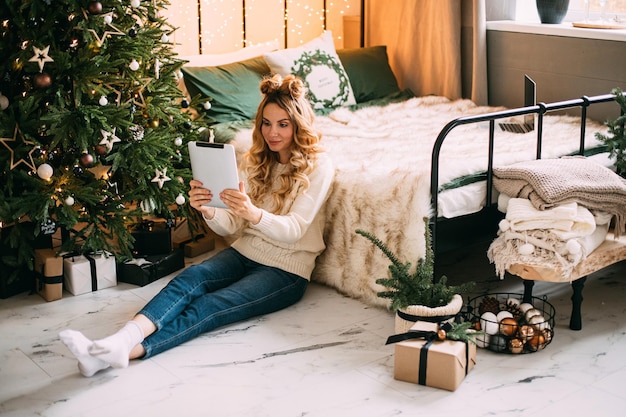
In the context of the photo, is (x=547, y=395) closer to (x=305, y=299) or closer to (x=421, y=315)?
(x=421, y=315)

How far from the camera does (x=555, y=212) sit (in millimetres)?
2395

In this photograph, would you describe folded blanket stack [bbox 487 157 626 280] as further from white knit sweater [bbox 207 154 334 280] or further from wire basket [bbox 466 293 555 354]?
white knit sweater [bbox 207 154 334 280]

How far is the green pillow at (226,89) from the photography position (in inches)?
137

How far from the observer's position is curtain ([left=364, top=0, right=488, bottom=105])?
12.8 ft

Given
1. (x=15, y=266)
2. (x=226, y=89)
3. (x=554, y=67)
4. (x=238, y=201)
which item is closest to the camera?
(x=238, y=201)

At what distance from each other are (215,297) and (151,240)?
0.66m

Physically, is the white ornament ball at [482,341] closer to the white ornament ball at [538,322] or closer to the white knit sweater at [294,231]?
the white ornament ball at [538,322]

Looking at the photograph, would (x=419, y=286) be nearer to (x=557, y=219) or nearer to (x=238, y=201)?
(x=557, y=219)

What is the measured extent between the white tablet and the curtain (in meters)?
1.85

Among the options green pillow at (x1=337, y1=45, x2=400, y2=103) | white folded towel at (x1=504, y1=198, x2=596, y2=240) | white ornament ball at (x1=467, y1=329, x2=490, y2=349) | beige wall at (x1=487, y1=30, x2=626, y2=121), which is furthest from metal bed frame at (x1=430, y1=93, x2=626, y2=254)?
green pillow at (x1=337, y1=45, x2=400, y2=103)

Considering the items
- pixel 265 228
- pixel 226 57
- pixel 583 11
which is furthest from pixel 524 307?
pixel 583 11

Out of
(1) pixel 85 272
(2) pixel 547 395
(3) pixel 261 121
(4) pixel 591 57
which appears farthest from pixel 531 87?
(1) pixel 85 272

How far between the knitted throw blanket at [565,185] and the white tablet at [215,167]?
0.87 meters

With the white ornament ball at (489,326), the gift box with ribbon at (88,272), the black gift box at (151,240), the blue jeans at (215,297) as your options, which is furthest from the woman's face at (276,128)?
the white ornament ball at (489,326)
